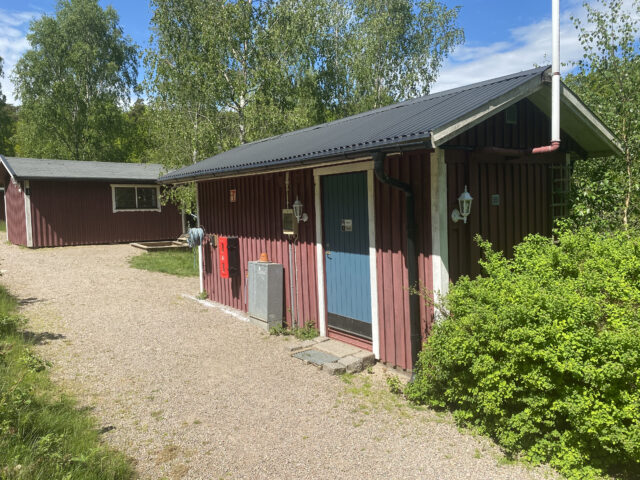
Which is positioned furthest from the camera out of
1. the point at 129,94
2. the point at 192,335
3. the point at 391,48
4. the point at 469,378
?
the point at 129,94

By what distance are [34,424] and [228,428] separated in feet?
4.68

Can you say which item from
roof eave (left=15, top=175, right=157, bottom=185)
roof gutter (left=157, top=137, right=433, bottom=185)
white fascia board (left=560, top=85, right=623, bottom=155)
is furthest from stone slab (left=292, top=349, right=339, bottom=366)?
roof eave (left=15, top=175, right=157, bottom=185)

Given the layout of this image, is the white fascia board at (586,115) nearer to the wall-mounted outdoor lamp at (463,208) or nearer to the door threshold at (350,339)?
the wall-mounted outdoor lamp at (463,208)

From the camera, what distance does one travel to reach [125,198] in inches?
656

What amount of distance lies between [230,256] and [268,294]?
148cm

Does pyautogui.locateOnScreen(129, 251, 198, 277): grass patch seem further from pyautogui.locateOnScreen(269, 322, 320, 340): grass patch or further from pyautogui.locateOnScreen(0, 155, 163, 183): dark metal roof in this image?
pyautogui.locateOnScreen(269, 322, 320, 340): grass patch

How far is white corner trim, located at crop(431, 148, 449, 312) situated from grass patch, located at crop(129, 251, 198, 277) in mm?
8095

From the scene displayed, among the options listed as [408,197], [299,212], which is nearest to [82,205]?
[299,212]

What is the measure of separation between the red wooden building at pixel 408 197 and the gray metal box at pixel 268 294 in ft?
0.41

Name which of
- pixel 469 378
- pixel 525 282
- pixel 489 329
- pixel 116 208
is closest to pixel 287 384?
pixel 469 378

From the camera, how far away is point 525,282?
3529 mm

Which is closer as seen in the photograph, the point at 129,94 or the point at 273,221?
the point at 273,221

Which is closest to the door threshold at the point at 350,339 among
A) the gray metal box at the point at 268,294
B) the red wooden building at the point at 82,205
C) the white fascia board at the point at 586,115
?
the gray metal box at the point at 268,294

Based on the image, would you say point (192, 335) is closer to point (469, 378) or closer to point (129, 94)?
point (469, 378)
